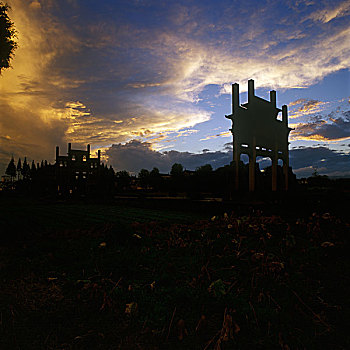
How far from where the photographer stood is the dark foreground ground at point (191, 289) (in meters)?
1.67

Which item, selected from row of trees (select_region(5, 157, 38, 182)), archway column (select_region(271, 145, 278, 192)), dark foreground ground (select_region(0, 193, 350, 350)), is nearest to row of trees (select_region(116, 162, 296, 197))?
archway column (select_region(271, 145, 278, 192))

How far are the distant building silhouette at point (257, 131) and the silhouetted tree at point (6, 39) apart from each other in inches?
346

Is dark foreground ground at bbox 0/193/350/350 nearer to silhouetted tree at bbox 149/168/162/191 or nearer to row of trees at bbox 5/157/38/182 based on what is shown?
silhouetted tree at bbox 149/168/162/191

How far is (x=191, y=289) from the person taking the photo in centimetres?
213

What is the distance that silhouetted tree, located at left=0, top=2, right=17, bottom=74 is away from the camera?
8.78 m

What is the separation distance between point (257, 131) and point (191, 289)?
10236mm

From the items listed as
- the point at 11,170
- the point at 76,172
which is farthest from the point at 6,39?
the point at 11,170

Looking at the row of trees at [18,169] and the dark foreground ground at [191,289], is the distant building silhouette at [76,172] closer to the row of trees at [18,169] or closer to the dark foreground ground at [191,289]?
Result: the dark foreground ground at [191,289]

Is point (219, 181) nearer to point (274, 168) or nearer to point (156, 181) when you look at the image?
point (274, 168)

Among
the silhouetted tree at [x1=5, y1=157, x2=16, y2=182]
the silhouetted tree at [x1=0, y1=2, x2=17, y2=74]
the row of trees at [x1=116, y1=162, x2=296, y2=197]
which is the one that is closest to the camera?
the silhouetted tree at [x1=0, y1=2, x2=17, y2=74]

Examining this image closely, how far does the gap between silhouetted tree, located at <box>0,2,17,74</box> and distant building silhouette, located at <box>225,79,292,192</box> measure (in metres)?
8.80

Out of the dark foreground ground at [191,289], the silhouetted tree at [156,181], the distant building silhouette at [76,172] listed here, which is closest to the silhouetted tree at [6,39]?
the dark foreground ground at [191,289]

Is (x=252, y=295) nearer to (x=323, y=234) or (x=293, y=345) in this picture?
(x=293, y=345)

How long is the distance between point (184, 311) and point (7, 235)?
506 cm
